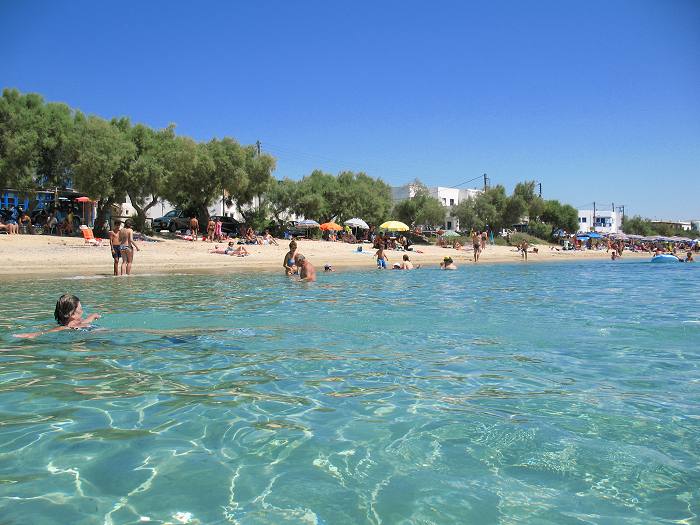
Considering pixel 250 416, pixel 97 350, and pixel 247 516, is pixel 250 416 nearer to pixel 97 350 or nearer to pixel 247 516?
pixel 247 516

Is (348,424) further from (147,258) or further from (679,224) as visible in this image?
(679,224)

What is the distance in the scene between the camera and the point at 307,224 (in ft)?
151

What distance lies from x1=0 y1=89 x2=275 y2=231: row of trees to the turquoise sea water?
20.8 metres

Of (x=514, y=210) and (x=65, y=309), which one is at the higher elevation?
(x=514, y=210)

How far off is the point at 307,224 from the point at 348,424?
42.1 meters

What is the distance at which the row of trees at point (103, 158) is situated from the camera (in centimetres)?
2747

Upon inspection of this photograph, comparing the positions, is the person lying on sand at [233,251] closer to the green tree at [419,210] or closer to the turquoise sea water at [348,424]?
the turquoise sea water at [348,424]

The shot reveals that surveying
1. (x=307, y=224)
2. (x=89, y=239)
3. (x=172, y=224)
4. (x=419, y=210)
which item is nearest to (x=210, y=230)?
(x=172, y=224)

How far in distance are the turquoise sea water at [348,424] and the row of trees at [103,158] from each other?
20.8 m

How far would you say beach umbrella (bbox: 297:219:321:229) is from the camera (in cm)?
4512

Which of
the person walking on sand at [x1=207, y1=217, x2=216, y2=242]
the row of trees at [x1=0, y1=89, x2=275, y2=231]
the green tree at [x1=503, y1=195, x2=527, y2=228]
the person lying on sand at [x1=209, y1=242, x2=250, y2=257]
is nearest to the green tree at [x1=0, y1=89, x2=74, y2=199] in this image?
the row of trees at [x1=0, y1=89, x2=275, y2=231]

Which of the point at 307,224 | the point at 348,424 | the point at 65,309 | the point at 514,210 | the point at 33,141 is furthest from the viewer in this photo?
the point at 514,210

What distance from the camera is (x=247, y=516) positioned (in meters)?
2.98

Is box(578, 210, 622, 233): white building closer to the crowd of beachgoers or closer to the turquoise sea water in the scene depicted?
the crowd of beachgoers
